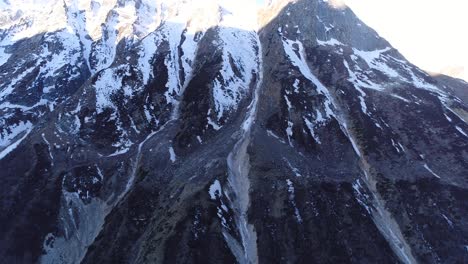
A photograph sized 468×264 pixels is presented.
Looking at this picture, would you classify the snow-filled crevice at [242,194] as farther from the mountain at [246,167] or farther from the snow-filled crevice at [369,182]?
the snow-filled crevice at [369,182]

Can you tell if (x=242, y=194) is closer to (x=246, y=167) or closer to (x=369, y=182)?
(x=246, y=167)

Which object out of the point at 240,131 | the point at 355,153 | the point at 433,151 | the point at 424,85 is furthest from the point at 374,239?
the point at 424,85

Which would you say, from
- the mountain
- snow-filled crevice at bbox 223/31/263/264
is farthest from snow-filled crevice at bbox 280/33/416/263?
snow-filled crevice at bbox 223/31/263/264

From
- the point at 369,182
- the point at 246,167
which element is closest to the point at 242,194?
the point at 246,167

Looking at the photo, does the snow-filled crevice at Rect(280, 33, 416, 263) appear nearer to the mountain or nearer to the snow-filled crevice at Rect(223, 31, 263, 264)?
the mountain

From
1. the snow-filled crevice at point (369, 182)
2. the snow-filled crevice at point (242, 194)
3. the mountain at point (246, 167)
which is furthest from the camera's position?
the mountain at point (246, 167)

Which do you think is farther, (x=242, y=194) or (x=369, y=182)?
(x=369, y=182)

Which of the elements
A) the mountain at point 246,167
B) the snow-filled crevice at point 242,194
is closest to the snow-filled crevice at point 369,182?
the mountain at point 246,167

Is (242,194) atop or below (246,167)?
below
